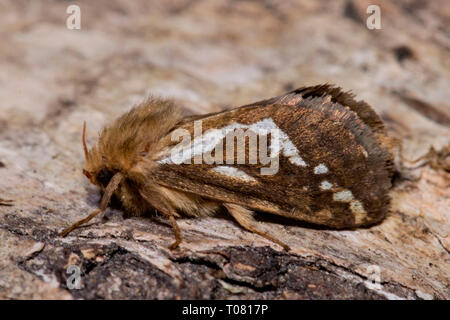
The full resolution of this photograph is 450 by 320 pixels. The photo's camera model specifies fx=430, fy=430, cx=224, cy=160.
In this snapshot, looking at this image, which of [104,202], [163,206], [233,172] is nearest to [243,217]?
[233,172]

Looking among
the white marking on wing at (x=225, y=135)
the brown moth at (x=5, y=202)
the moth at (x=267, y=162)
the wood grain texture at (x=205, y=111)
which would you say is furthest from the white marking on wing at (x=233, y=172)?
the brown moth at (x=5, y=202)

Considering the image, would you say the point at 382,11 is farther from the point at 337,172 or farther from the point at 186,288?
the point at 186,288

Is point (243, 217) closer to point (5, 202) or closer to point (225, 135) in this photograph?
point (225, 135)

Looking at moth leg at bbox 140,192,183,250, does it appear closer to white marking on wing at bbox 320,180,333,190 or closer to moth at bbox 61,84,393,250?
moth at bbox 61,84,393,250

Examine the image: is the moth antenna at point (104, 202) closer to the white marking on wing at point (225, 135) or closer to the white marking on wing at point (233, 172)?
the white marking on wing at point (225, 135)
